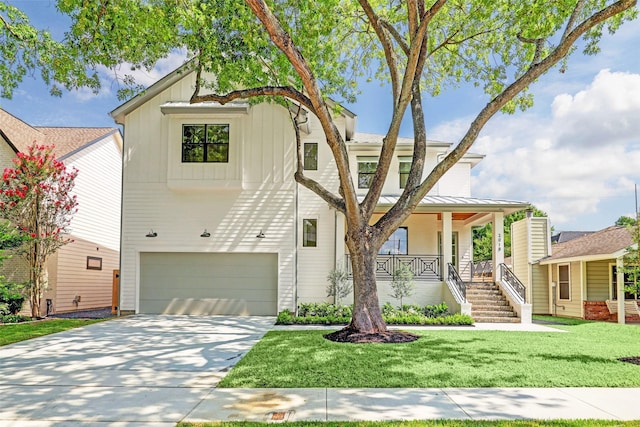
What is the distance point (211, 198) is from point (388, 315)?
23.6ft

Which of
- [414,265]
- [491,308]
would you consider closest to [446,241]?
[414,265]

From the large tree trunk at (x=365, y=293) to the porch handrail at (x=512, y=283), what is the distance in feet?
21.8

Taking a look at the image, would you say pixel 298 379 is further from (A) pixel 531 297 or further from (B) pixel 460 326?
(A) pixel 531 297

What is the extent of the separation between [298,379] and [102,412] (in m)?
2.59

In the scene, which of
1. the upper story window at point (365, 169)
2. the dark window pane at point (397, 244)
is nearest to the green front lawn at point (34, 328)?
the upper story window at point (365, 169)

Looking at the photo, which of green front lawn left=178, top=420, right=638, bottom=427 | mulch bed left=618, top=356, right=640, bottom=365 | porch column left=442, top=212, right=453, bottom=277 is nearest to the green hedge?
porch column left=442, top=212, right=453, bottom=277

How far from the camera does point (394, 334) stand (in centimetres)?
1023

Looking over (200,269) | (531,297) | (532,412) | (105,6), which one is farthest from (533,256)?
(105,6)

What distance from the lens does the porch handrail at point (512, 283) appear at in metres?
14.7

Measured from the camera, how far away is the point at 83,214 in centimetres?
1747

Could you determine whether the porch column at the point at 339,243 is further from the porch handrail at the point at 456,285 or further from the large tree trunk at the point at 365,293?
the large tree trunk at the point at 365,293

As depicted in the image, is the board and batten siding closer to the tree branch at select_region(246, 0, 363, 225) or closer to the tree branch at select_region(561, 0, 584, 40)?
the tree branch at select_region(561, 0, 584, 40)

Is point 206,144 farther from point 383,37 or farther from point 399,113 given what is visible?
point 399,113

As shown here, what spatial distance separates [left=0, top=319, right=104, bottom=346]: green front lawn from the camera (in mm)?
10242
